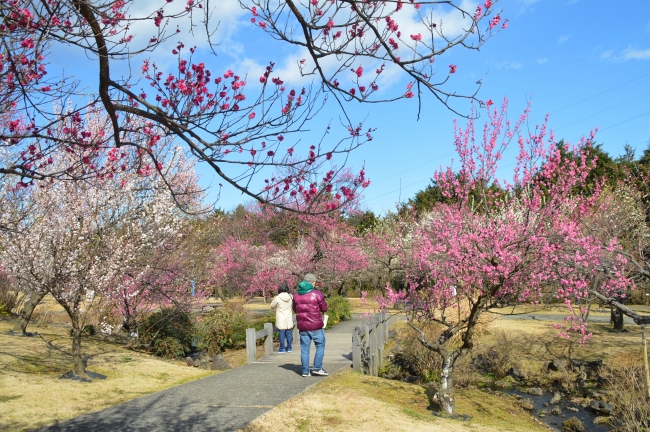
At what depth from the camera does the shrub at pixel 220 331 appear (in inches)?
639

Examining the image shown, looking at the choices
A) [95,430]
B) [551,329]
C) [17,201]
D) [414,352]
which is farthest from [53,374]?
[551,329]

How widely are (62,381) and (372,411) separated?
5948 mm

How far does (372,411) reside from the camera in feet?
27.0

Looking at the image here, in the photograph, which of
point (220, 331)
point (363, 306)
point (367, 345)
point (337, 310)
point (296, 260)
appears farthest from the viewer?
point (363, 306)

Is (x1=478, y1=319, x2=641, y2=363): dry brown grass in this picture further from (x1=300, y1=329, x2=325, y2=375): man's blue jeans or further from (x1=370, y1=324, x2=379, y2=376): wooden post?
(x1=300, y1=329, x2=325, y2=375): man's blue jeans

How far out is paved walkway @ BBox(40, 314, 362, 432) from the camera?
7121mm

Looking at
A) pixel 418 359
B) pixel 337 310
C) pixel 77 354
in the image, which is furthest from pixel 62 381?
pixel 337 310

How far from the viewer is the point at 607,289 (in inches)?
447

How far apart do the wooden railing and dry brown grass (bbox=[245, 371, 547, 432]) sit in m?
0.65

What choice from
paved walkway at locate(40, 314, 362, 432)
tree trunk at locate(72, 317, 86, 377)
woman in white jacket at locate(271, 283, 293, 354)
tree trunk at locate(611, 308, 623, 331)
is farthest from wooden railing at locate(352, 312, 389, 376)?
tree trunk at locate(611, 308, 623, 331)

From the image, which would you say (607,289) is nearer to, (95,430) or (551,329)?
(551,329)

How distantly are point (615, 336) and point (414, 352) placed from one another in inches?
322

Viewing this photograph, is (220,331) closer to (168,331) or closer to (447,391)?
(168,331)

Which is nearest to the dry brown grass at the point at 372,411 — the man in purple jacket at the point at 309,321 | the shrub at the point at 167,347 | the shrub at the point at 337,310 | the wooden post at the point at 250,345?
the man in purple jacket at the point at 309,321
